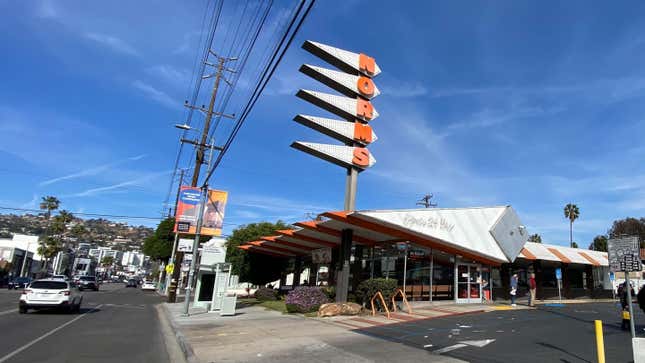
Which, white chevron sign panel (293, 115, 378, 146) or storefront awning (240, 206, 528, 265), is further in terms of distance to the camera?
white chevron sign panel (293, 115, 378, 146)

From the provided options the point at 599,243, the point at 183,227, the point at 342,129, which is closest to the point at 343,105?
the point at 342,129

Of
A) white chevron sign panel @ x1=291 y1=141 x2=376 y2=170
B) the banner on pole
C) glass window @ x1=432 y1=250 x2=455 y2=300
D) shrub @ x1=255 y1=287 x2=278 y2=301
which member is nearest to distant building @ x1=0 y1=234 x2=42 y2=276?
shrub @ x1=255 y1=287 x2=278 y2=301

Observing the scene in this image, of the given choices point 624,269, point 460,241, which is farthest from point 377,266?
point 624,269

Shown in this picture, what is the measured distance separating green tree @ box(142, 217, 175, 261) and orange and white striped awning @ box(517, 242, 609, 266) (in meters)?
46.3

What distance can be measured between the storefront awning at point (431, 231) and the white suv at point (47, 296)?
10707 mm

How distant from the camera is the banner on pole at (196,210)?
2269cm

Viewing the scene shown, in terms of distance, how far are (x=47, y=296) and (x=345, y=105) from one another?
15.7 metres

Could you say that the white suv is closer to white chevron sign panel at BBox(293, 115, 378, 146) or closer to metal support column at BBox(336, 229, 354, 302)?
metal support column at BBox(336, 229, 354, 302)

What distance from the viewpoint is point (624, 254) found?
8.58 metres

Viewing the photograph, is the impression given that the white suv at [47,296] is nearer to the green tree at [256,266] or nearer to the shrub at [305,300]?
the shrub at [305,300]

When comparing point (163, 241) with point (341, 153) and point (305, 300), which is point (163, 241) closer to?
point (305, 300)

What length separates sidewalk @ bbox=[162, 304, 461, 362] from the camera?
8.43 meters

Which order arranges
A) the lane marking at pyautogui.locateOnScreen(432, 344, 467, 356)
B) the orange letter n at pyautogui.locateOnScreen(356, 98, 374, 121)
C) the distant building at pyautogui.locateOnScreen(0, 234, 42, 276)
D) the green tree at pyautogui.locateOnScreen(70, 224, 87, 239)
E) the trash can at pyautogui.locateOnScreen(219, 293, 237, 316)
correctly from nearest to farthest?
the lane marking at pyautogui.locateOnScreen(432, 344, 467, 356) → the trash can at pyautogui.locateOnScreen(219, 293, 237, 316) → the orange letter n at pyautogui.locateOnScreen(356, 98, 374, 121) → the distant building at pyautogui.locateOnScreen(0, 234, 42, 276) → the green tree at pyautogui.locateOnScreen(70, 224, 87, 239)

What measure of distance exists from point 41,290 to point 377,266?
53.5ft
